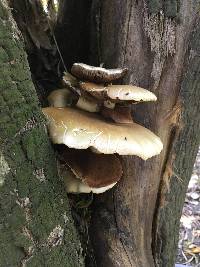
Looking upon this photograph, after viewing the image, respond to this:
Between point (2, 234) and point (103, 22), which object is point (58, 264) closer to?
point (2, 234)

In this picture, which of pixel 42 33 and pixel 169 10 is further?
pixel 42 33

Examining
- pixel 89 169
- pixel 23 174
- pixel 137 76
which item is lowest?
pixel 89 169

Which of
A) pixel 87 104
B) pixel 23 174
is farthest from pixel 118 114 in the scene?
pixel 23 174

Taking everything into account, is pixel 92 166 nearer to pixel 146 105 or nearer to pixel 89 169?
pixel 89 169

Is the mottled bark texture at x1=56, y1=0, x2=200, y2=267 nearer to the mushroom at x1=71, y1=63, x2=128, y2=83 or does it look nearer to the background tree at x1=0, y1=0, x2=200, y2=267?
the background tree at x1=0, y1=0, x2=200, y2=267

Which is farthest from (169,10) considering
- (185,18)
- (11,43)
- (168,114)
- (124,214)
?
(124,214)

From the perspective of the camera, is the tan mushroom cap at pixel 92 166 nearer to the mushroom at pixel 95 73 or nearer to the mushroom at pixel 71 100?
the mushroom at pixel 71 100

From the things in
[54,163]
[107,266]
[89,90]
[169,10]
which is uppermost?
[169,10]

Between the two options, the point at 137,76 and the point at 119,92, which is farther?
the point at 137,76

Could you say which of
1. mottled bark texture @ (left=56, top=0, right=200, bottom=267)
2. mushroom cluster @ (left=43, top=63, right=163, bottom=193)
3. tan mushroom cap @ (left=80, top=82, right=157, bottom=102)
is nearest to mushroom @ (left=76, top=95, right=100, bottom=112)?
mushroom cluster @ (left=43, top=63, right=163, bottom=193)
